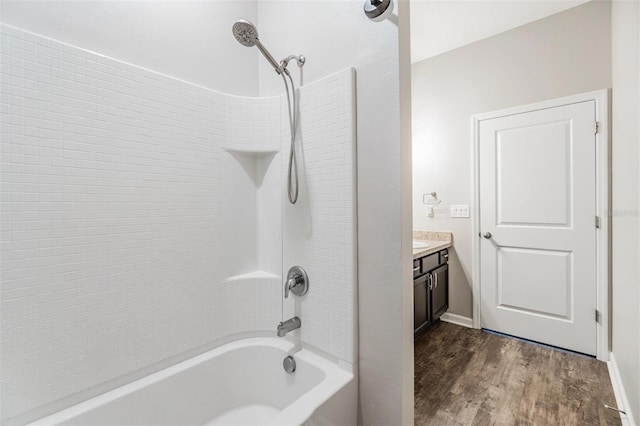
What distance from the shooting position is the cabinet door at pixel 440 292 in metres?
2.54

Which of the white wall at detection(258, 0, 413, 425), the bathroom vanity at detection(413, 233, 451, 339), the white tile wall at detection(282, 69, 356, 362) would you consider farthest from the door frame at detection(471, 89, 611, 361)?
the white tile wall at detection(282, 69, 356, 362)

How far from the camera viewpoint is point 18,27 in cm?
95

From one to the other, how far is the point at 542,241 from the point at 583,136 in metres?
0.88

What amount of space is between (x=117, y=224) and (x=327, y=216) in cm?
89

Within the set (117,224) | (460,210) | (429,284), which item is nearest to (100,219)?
(117,224)

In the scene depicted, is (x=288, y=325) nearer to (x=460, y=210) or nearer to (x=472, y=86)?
(x=460, y=210)

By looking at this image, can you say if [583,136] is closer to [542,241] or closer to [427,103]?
[542,241]

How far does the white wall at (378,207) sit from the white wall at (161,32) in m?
0.60

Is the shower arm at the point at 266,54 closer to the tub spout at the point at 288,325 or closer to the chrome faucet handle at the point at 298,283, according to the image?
the chrome faucet handle at the point at 298,283

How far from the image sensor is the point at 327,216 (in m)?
1.28

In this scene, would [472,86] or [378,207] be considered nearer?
[378,207]

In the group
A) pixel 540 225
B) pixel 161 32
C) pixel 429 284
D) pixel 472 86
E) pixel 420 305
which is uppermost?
pixel 472 86

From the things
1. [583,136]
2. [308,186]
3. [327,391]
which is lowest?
[327,391]

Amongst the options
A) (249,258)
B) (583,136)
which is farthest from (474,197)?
(249,258)
